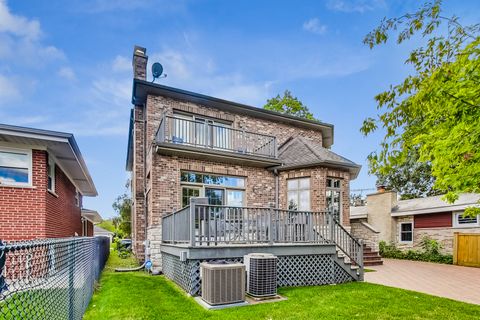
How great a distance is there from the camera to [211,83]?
20938 mm

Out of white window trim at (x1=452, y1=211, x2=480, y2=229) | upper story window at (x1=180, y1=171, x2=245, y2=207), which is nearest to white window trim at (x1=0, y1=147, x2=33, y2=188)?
upper story window at (x1=180, y1=171, x2=245, y2=207)

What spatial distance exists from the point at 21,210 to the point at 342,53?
9773 millimetres

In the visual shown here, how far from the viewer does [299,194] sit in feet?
38.5

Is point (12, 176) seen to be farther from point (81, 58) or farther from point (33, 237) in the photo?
point (81, 58)

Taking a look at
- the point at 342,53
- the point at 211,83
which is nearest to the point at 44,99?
the point at 211,83

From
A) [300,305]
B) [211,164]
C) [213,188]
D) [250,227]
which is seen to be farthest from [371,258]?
[211,164]

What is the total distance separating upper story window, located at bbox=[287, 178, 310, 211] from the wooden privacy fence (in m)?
7.50

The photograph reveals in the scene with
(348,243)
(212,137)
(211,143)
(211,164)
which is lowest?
(348,243)

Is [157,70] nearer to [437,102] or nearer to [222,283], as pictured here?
[222,283]

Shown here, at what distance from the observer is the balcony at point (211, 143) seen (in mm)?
9867

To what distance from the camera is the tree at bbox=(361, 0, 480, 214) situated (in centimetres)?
303

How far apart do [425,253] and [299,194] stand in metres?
8.02

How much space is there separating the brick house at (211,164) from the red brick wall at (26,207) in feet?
10.4

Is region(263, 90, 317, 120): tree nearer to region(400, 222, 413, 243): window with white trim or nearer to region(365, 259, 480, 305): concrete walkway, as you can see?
region(400, 222, 413, 243): window with white trim
